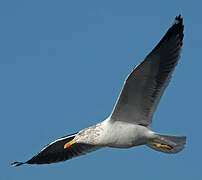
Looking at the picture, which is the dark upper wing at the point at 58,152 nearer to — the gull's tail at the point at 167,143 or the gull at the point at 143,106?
the gull at the point at 143,106

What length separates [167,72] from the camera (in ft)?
29.1

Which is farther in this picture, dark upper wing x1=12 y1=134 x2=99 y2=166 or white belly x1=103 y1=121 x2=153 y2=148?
dark upper wing x1=12 y1=134 x2=99 y2=166

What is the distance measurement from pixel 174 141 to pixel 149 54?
6.33ft

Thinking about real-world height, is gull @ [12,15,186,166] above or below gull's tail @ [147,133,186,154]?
above

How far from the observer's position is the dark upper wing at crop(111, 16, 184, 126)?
8.59 m

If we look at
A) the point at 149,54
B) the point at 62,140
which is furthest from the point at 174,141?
the point at 62,140

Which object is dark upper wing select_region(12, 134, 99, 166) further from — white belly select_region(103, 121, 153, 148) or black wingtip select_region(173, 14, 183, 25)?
black wingtip select_region(173, 14, 183, 25)

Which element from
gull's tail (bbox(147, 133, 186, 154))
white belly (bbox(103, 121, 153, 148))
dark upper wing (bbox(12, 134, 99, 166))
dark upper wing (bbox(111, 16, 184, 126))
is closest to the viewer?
dark upper wing (bbox(111, 16, 184, 126))

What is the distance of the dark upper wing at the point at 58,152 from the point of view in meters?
11.1

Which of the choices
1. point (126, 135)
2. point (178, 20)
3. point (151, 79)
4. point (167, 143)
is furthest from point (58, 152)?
point (178, 20)

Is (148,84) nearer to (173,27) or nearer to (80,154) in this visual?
(173,27)

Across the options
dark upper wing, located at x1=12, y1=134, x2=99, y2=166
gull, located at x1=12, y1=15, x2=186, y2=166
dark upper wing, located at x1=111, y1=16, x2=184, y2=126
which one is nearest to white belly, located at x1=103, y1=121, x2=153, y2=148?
gull, located at x1=12, y1=15, x2=186, y2=166

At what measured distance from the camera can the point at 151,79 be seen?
29.0ft

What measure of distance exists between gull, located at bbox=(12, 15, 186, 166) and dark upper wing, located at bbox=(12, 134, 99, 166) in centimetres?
101
